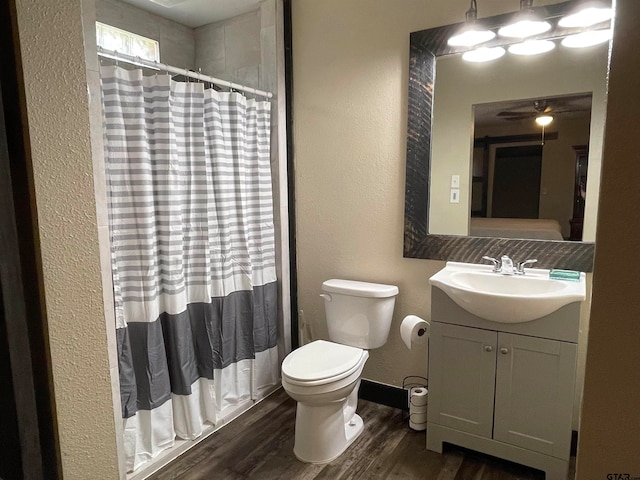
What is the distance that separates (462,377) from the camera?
6.38ft

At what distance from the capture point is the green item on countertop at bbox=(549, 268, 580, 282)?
1816 mm

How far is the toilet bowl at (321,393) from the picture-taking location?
1.88 metres

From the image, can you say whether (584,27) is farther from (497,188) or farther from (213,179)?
(213,179)

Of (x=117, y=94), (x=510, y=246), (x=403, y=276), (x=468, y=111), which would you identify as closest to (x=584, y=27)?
(x=468, y=111)

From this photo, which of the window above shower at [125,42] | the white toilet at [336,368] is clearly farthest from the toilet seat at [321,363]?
the window above shower at [125,42]

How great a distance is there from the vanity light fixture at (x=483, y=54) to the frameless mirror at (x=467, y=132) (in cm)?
2

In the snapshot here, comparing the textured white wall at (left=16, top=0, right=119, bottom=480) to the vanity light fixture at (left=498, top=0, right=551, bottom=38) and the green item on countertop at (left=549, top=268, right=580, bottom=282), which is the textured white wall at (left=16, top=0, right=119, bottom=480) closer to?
the vanity light fixture at (left=498, top=0, right=551, bottom=38)

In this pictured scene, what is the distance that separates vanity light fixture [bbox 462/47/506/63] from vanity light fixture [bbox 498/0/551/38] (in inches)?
3.8

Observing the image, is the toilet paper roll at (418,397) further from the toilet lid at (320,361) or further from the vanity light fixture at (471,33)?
the vanity light fixture at (471,33)

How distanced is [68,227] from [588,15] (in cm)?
216

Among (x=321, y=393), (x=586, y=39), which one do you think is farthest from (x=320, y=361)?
(x=586, y=39)

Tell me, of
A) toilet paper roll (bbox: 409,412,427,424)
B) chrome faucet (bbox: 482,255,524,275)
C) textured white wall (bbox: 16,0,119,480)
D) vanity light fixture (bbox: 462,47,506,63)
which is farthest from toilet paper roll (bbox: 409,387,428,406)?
vanity light fixture (bbox: 462,47,506,63)

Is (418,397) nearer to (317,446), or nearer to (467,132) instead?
(317,446)

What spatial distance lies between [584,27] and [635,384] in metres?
1.78
